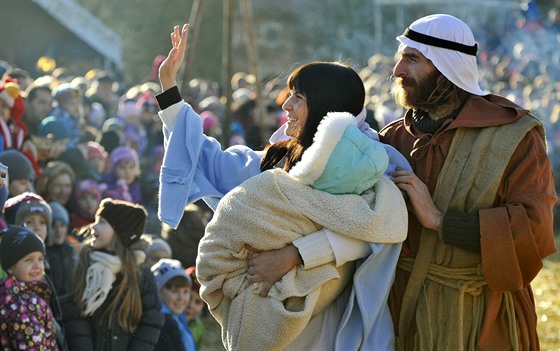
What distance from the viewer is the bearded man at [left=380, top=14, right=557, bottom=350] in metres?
4.75

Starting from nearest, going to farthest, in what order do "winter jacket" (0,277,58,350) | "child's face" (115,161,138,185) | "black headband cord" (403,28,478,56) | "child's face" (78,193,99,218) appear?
1. "black headband cord" (403,28,478,56)
2. "winter jacket" (0,277,58,350)
3. "child's face" (78,193,99,218)
4. "child's face" (115,161,138,185)

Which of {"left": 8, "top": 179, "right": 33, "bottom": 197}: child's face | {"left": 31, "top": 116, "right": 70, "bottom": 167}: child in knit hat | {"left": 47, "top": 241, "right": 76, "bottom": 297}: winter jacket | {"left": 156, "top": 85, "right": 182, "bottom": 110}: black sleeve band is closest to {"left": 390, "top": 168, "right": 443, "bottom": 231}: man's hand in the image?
{"left": 156, "top": 85, "right": 182, "bottom": 110}: black sleeve band

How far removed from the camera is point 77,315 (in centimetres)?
673

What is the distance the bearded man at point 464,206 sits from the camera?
475cm

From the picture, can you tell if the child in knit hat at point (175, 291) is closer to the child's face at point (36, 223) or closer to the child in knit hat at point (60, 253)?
the child in knit hat at point (60, 253)

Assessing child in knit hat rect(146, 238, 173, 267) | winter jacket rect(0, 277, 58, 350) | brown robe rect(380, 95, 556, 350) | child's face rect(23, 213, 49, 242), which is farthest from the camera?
child in knit hat rect(146, 238, 173, 267)

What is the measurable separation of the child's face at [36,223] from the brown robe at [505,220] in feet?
9.07

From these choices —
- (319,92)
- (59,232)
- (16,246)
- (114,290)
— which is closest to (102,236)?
(114,290)

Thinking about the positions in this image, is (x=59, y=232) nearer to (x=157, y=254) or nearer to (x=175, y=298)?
(x=157, y=254)

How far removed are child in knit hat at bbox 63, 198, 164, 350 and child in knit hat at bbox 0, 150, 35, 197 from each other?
49.7 inches

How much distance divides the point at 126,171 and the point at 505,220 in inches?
242

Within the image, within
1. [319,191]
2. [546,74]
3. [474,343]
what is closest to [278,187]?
[319,191]

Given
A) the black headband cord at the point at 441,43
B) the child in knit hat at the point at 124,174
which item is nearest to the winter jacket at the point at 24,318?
the black headband cord at the point at 441,43

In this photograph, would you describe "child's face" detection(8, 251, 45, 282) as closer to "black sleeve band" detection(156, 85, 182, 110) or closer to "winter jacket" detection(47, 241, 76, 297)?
"winter jacket" detection(47, 241, 76, 297)
